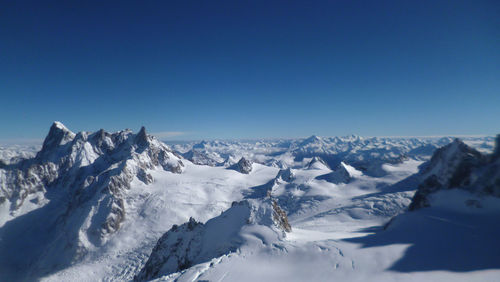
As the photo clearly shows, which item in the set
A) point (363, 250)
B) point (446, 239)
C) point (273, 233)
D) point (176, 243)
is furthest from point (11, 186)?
point (446, 239)

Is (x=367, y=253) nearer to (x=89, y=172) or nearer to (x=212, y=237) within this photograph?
(x=212, y=237)

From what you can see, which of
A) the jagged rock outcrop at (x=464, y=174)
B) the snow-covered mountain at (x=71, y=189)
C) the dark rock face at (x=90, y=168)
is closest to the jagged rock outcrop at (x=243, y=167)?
the snow-covered mountain at (x=71, y=189)

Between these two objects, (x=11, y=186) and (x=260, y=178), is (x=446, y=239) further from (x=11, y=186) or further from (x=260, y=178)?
(x=11, y=186)

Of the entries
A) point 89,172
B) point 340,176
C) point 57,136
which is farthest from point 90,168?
point 340,176

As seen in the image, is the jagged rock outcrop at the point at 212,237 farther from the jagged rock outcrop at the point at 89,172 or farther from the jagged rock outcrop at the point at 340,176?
the jagged rock outcrop at the point at 340,176

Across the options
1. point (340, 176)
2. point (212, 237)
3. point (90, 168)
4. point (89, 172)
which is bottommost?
point (340, 176)
